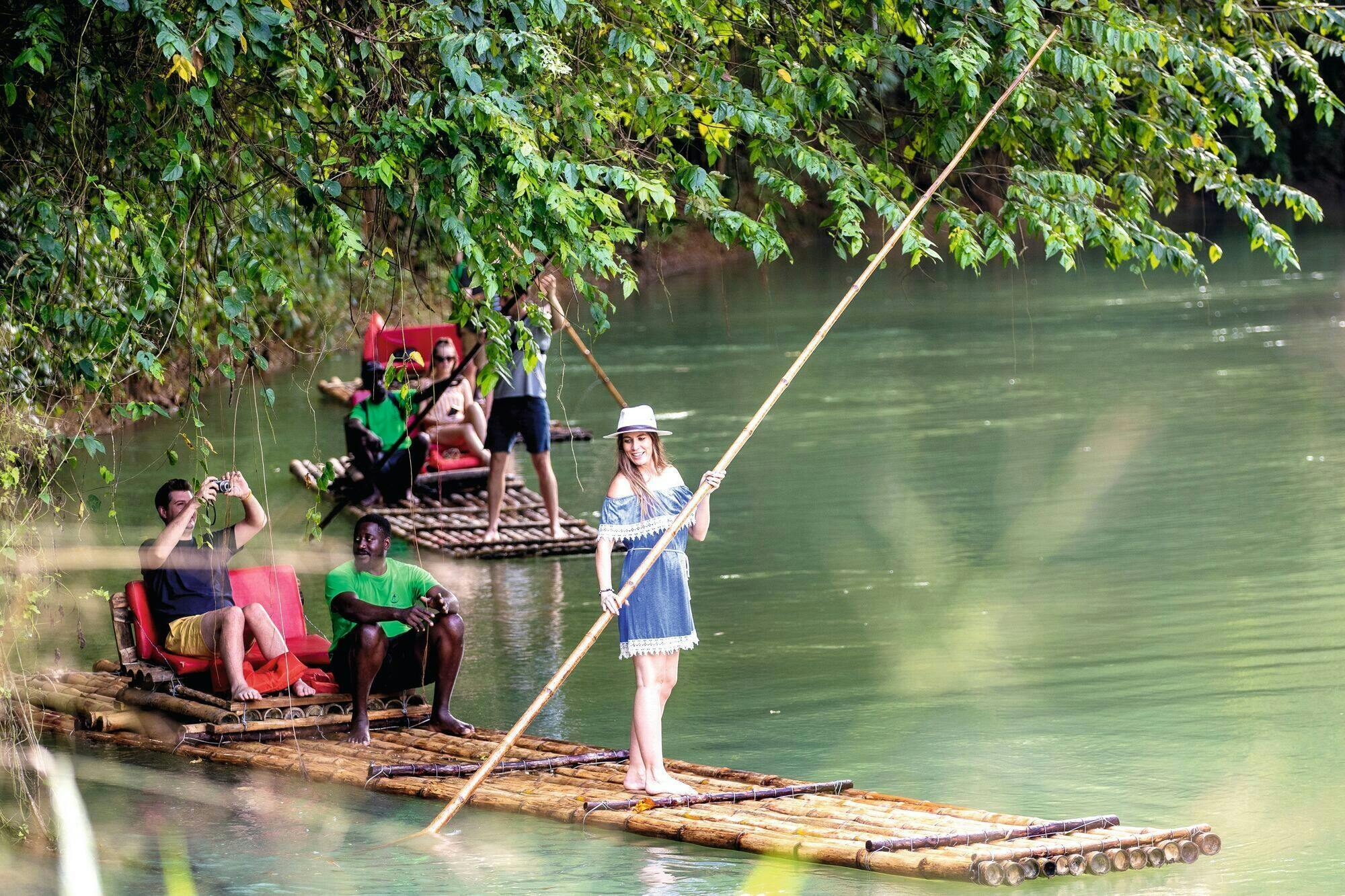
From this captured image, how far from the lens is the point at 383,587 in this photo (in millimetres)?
7332

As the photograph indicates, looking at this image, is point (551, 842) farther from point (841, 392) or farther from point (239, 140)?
point (841, 392)

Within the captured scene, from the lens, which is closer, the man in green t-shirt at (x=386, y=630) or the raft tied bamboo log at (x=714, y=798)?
the raft tied bamboo log at (x=714, y=798)

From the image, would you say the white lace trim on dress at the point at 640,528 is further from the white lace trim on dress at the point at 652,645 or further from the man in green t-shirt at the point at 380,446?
the man in green t-shirt at the point at 380,446

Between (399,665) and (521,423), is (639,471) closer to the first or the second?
(399,665)

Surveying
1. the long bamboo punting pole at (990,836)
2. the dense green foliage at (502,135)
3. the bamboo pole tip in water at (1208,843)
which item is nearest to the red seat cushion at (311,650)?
the dense green foliage at (502,135)

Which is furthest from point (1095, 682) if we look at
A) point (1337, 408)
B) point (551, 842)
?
point (1337, 408)

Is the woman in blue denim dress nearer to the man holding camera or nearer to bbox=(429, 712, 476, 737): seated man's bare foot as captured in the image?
bbox=(429, 712, 476, 737): seated man's bare foot

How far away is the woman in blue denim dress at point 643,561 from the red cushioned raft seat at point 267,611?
197cm

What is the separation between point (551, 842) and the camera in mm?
5965

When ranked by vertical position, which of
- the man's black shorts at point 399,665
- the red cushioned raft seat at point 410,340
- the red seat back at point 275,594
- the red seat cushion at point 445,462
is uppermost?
the red cushioned raft seat at point 410,340

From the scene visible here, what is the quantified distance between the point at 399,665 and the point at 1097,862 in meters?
3.22

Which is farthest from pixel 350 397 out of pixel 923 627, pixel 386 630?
pixel 386 630

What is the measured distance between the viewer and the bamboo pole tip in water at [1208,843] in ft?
17.8

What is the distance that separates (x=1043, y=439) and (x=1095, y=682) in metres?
6.95
